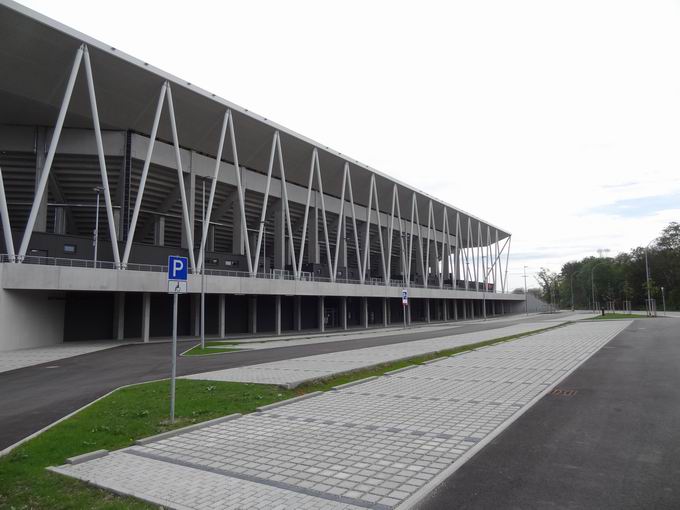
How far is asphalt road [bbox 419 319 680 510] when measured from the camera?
14.8ft

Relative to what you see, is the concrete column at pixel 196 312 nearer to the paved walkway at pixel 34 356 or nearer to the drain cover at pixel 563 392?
the paved walkway at pixel 34 356

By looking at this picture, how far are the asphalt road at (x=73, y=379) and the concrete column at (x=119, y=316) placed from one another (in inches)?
305

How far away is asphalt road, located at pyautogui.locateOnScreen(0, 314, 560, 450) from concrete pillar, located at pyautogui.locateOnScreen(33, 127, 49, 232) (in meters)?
12.7

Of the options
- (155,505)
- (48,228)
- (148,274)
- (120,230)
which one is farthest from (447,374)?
(48,228)

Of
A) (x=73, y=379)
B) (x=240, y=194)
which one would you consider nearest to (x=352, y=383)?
(x=73, y=379)

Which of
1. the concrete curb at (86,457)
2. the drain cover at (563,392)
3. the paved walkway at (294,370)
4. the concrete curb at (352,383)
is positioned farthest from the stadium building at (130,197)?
the drain cover at (563,392)

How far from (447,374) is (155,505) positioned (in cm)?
950

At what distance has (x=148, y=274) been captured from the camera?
27156 mm

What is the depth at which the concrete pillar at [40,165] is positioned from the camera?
29.5 m

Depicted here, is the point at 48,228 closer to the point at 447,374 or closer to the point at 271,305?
the point at 271,305

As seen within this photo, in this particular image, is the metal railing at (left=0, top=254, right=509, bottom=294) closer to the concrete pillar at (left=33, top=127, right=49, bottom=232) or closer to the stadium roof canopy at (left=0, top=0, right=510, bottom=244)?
the concrete pillar at (left=33, top=127, right=49, bottom=232)

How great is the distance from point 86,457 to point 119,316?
86.0 feet

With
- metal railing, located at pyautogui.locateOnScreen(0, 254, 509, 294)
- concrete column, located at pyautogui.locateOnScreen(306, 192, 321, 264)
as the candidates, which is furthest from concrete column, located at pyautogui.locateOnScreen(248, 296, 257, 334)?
concrete column, located at pyautogui.locateOnScreen(306, 192, 321, 264)

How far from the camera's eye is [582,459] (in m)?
5.65
